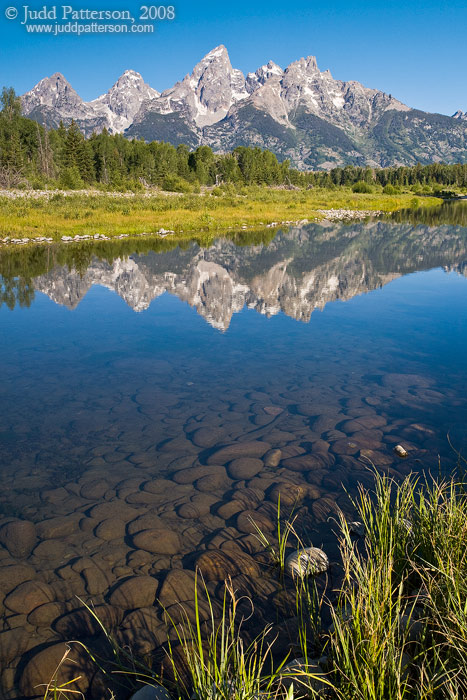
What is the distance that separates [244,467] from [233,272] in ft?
51.6

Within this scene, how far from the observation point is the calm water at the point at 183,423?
4.69 m

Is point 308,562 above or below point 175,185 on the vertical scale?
below

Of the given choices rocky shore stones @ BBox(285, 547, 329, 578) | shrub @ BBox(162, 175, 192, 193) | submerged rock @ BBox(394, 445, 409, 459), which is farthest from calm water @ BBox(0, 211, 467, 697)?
shrub @ BBox(162, 175, 192, 193)

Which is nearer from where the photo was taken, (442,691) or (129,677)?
(442,691)

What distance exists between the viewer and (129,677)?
3.60 m

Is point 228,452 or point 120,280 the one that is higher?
point 120,280

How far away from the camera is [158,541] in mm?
5094

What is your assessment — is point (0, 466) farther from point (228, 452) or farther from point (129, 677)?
point (129, 677)

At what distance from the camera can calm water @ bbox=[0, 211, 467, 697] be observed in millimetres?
4691

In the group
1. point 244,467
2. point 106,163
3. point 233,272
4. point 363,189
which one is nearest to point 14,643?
point 244,467

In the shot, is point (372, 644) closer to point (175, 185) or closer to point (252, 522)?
point (252, 522)

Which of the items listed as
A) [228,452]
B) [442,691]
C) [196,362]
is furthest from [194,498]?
[196,362]

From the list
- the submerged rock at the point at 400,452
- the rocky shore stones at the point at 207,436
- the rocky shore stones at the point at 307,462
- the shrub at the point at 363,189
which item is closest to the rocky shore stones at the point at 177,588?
the rocky shore stones at the point at 307,462

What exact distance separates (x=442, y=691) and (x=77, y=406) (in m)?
7.20
